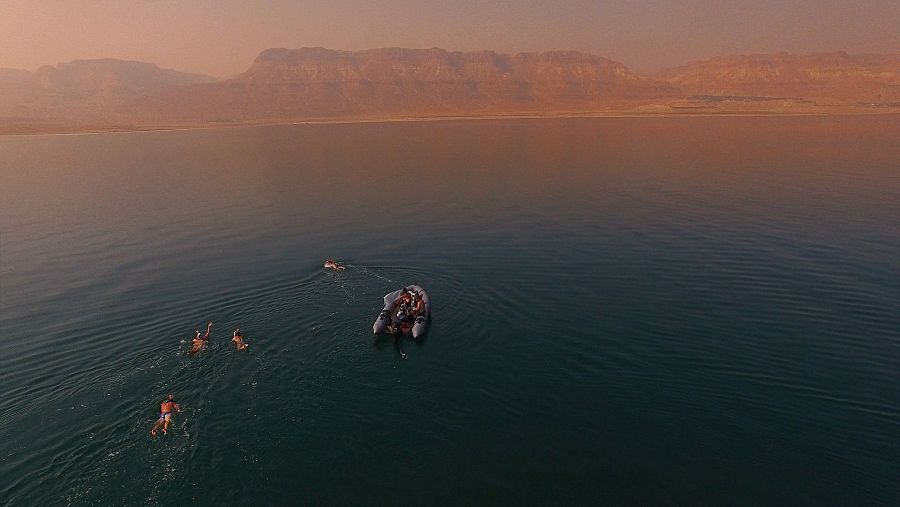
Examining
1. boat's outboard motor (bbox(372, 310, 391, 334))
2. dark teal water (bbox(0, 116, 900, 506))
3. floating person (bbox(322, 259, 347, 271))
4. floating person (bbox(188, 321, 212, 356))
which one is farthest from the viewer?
floating person (bbox(322, 259, 347, 271))

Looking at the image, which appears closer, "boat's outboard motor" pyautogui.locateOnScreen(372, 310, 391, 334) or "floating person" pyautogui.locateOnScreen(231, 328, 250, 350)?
"floating person" pyautogui.locateOnScreen(231, 328, 250, 350)

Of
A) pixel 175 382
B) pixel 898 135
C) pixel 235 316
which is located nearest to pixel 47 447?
pixel 175 382

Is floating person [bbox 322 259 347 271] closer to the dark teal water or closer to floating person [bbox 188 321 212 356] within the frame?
the dark teal water

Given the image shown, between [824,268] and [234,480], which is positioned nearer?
[234,480]

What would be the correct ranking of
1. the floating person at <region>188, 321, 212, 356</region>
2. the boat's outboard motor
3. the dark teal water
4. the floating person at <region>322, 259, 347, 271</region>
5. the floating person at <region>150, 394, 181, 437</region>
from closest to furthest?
the dark teal water < the floating person at <region>150, 394, 181, 437</region> < the floating person at <region>188, 321, 212, 356</region> < the boat's outboard motor < the floating person at <region>322, 259, 347, 271</region>

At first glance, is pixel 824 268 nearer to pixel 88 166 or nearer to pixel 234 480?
pixel 234 480

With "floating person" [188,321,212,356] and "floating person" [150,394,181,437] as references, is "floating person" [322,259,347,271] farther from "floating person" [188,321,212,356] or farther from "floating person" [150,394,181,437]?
"floating person" [150,394,181,437]

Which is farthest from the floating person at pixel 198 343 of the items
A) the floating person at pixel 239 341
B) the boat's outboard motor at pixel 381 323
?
the boat's outboard motor at pixel 381 323

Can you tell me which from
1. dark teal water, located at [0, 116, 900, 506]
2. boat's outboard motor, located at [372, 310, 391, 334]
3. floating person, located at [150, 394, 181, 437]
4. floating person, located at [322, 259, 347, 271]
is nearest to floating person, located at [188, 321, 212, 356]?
dark teal water, located at [0, 116, 900, 506]

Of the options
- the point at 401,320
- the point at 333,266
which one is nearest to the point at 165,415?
the point at 401,320
